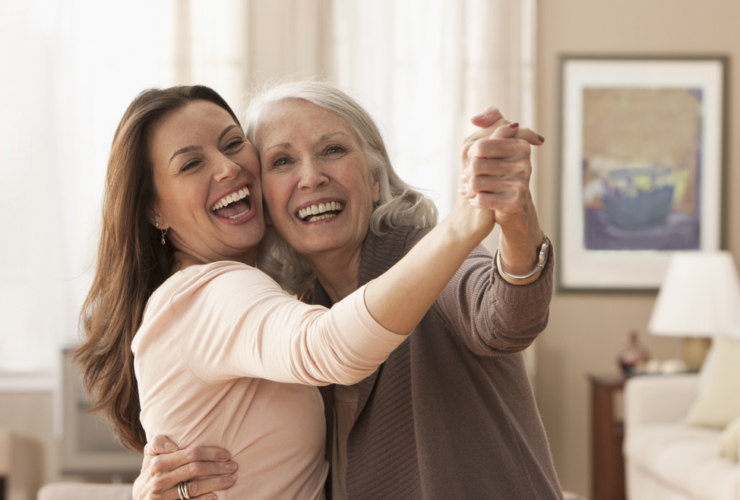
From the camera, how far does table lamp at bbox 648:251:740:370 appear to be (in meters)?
3.97

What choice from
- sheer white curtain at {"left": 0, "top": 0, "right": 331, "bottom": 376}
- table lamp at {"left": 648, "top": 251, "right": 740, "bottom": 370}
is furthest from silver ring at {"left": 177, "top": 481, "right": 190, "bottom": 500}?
table lamp at {"left": 648, "top": 251, "right": 740, "bottom": 370}

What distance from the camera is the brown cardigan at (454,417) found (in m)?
1.19

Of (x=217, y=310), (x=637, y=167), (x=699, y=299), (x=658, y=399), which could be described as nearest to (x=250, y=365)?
(x=217, y=310)

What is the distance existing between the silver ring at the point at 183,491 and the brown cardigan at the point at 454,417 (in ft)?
0.98

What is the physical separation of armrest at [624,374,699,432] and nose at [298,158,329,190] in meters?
2.86

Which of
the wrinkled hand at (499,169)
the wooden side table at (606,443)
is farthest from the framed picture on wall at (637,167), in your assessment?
the wrinkled hand at (499,169)

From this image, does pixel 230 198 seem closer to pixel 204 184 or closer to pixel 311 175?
pixel 204 184

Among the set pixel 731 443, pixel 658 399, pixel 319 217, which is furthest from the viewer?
pixel 658 399

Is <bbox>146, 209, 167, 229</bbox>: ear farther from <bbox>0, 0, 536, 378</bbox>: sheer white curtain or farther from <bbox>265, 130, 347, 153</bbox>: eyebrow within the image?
<bbox>0, 0, 536, 378</bbox>: sheer white curtain

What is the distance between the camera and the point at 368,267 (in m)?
1.39

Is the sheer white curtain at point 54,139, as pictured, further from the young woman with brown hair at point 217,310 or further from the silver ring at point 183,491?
Answer: the silver ring at point 183,491

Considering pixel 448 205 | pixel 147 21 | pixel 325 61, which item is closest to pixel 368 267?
pixel 448 205

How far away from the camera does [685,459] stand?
3.20 m

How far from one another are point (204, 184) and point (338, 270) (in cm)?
37
